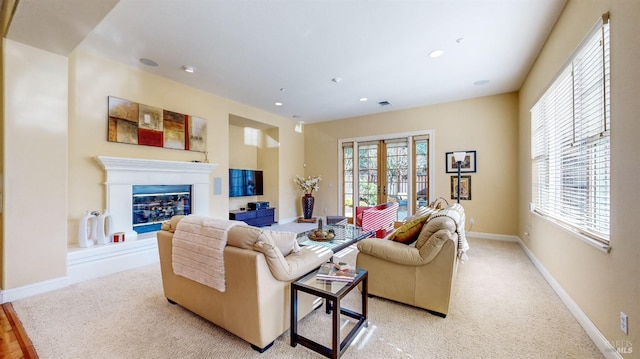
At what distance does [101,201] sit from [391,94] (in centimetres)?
511

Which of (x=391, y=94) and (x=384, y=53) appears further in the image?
(x=391, y=94)

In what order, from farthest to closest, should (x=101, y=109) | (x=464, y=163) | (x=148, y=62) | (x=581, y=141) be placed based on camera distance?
(x=464, y=163) → (x=148, y=62) → (x=101, y=109) → (x=581, y=141)

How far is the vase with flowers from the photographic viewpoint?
6.84 meters

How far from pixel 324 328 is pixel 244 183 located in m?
4.67

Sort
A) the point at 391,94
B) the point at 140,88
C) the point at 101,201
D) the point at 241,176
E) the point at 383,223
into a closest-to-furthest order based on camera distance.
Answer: the point at 101,201 → the point at 140,88 → the point at 383,223 → the point at 391,94 → the point at 241,176

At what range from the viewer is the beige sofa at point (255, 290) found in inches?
65.2

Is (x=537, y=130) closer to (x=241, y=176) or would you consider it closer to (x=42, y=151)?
(x=241, y=176)

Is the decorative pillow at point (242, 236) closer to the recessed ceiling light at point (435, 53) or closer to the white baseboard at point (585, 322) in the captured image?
the white baseboard at point (585, 322)

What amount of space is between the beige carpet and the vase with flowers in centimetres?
431

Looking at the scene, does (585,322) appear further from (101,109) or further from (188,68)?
(101,109)

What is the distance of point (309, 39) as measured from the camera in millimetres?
3008

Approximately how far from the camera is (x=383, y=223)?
4.30m

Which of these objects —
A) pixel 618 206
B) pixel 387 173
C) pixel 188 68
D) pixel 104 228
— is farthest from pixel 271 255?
pixel 387 173

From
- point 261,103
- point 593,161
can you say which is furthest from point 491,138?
point 261,103
